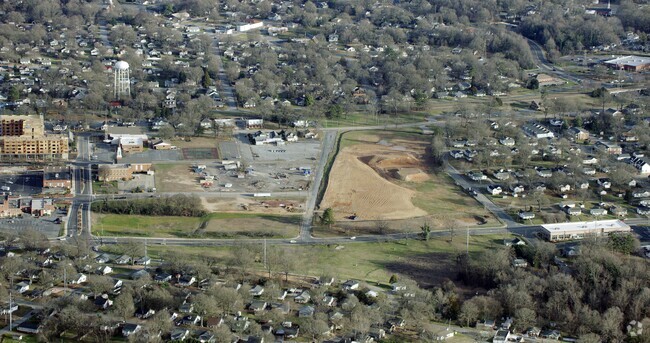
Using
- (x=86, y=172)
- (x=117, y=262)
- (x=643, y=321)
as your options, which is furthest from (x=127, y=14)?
(x=643, y=321)

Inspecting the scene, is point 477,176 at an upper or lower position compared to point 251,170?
upper

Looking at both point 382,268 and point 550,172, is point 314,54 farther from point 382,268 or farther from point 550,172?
point 382,268

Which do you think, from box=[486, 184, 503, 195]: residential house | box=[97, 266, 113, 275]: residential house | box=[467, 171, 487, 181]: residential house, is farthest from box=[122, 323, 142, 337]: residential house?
box=[467, 171, 487, 181]: residential house

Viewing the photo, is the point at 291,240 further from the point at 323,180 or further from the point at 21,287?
the point at 21,287

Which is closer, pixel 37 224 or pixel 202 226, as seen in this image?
pixel 37 224

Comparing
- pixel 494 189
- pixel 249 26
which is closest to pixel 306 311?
pixel 494 189

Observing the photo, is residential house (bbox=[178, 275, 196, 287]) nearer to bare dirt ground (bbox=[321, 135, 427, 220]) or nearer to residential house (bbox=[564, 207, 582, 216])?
bare dirt ground (bbox=[321, 135, 427, 220])
